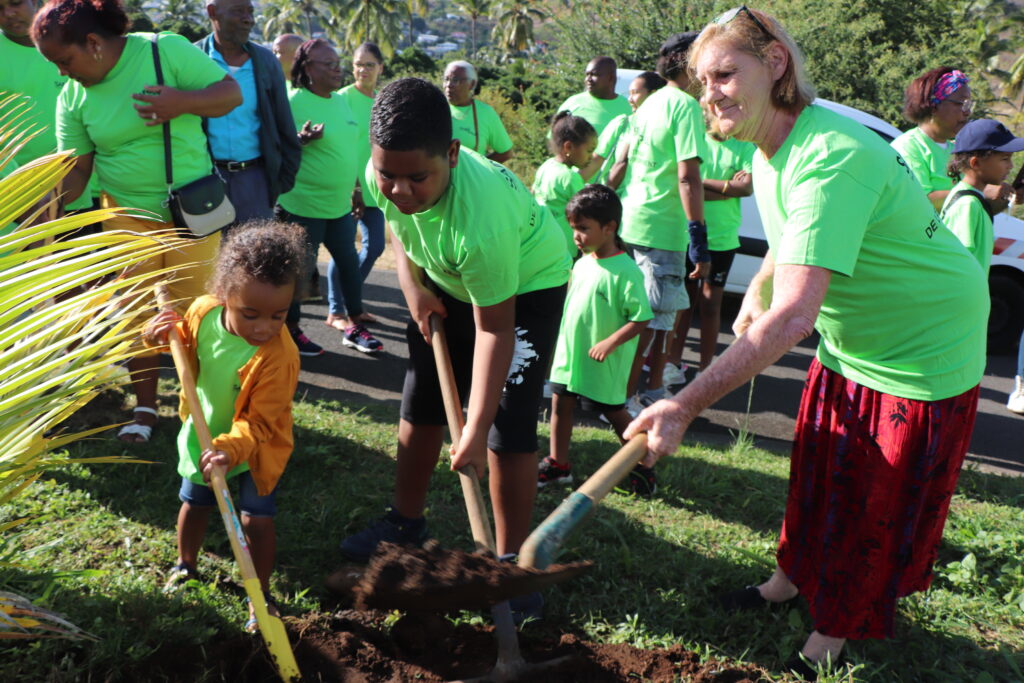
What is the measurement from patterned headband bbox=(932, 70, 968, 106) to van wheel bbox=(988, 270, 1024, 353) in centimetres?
404

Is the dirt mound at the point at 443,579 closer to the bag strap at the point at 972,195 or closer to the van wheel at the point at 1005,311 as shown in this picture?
the bag strap at the point at 972,195

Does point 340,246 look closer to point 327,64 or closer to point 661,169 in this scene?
point 327,64

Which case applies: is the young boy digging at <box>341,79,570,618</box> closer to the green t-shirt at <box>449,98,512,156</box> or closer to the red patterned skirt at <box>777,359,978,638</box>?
the red patterned skirt at <box>777,359,978,638</box>

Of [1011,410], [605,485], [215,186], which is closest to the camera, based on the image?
[605,485]

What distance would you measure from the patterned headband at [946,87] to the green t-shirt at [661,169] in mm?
1218

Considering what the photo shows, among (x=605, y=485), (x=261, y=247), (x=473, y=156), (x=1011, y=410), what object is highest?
(x=473, y=156)

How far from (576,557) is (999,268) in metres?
6.30

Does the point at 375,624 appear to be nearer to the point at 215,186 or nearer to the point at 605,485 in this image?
the point at 605,485

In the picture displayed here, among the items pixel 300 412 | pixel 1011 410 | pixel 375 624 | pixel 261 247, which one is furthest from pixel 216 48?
pixel 1011 410

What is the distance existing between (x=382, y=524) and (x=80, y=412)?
2.12 m

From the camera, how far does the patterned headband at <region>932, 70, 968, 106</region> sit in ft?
14.0

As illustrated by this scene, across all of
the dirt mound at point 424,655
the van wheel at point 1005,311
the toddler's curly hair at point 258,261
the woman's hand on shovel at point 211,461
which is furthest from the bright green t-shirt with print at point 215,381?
the van wheel at point 1005,311

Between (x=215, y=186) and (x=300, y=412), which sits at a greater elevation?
(x=215, y=186)

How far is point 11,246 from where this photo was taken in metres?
1.85
